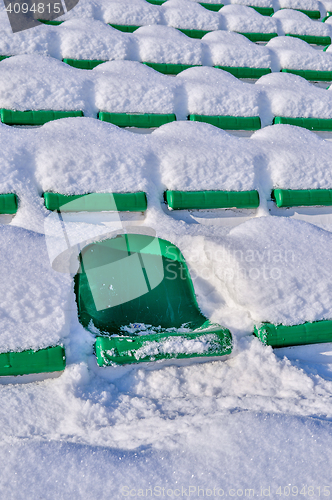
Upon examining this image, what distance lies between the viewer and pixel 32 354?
119 cm

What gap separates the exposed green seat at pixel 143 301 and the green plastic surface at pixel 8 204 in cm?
34

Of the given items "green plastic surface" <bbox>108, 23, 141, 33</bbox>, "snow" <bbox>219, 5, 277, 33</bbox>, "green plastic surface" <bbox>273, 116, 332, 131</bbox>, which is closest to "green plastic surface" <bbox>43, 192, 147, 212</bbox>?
"green plastic surface" <bbox>273, 116, 332, 131</bbox>

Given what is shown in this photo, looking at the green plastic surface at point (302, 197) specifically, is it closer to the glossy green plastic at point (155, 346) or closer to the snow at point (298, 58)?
the glossy green plastic at point (155, 346)

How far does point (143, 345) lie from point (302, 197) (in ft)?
3.73

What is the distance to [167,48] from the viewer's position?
8.48 ft

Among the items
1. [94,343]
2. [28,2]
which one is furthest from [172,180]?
[28,2]

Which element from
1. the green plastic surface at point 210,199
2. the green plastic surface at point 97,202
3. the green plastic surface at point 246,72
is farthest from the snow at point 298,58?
the green plastic surface at point 97,202

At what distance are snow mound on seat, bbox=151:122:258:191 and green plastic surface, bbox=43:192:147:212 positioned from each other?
178 mm

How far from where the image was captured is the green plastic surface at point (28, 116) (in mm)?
1928

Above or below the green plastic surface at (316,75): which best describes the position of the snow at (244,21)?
above

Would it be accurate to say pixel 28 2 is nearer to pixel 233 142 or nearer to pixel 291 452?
pixel 233 142

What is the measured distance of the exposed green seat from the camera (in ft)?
4.19

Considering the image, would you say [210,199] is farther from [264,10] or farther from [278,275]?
[264,10]

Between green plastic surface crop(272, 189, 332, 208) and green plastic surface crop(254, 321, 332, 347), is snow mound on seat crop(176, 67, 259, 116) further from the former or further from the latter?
green plastic surface crop(254, 321, 332, 347)
